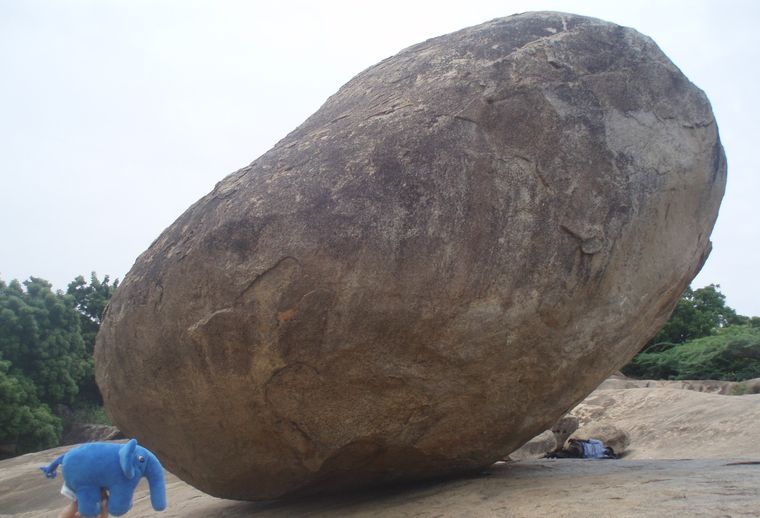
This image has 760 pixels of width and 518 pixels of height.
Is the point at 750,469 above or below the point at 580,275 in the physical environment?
below

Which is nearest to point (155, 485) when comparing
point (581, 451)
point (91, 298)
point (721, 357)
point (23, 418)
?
point (581, 451)

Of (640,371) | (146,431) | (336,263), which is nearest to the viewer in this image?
(336,263)

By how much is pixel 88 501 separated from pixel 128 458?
326 mm

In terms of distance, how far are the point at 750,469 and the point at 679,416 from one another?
5761 mm

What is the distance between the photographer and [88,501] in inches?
158

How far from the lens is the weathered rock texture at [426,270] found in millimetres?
3969

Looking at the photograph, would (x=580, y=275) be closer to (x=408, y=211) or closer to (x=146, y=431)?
(x=408, y=211)

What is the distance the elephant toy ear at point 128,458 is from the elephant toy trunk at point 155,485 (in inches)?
3.6

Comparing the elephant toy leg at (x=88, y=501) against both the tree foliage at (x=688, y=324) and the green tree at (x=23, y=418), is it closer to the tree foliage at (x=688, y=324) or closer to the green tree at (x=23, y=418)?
the green tree at (x=23, y=418)

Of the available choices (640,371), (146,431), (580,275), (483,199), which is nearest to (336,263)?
(483,199)

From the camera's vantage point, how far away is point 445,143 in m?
4.11

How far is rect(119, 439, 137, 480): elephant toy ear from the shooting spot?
396 cm

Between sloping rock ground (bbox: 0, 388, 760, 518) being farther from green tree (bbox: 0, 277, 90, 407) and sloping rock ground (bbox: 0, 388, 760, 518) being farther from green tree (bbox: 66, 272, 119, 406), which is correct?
green tree (bbox: 66, 272, 119, 406)

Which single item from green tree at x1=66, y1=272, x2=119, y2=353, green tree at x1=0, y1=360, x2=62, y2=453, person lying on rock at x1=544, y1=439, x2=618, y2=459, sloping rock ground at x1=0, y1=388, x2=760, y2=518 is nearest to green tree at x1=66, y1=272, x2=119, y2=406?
green tree at x1=66, y1=272, x2=119, y2=353
